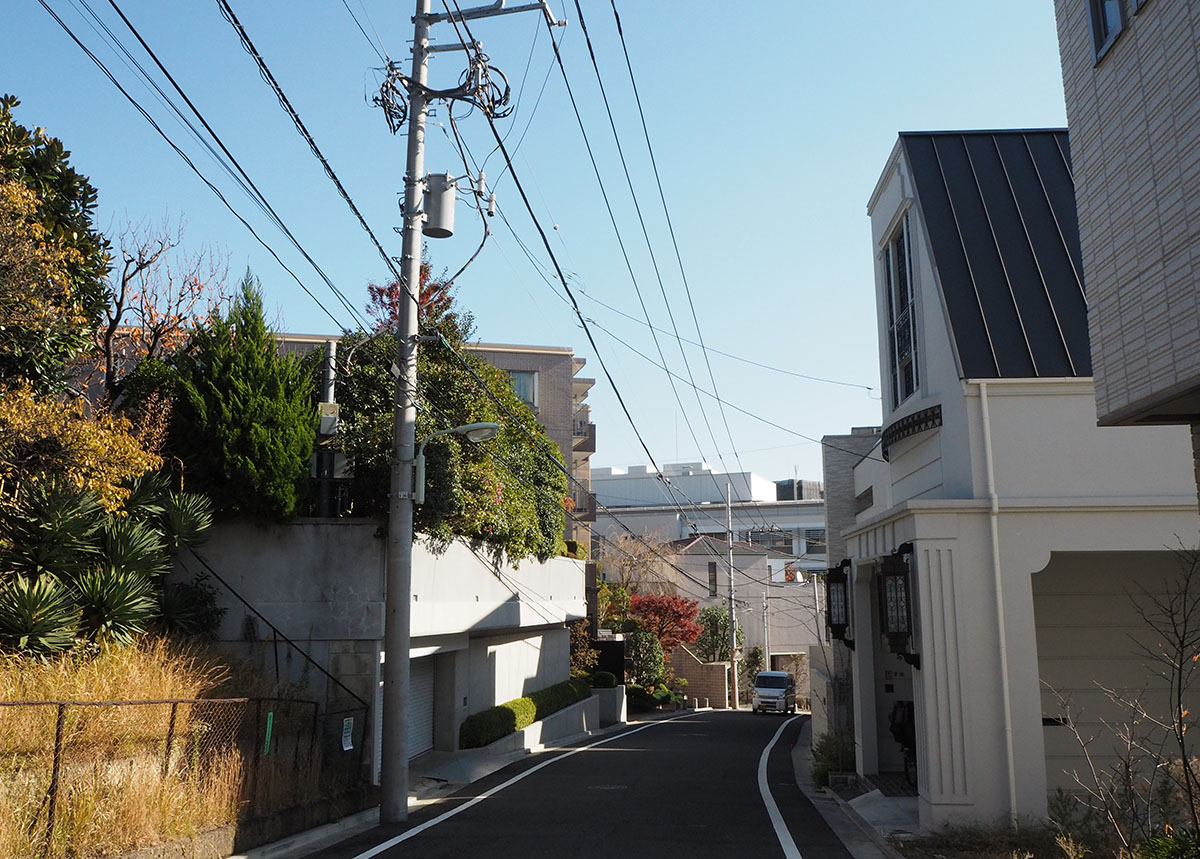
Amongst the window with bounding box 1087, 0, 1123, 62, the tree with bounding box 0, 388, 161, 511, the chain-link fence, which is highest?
the window with bounding box 1087, 0, 1123, 62

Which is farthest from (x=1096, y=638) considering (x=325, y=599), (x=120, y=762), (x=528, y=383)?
(x=528, y=383)

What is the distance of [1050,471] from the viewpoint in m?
12.5

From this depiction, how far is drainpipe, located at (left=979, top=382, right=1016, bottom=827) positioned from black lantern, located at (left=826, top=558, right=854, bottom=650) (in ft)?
16.9

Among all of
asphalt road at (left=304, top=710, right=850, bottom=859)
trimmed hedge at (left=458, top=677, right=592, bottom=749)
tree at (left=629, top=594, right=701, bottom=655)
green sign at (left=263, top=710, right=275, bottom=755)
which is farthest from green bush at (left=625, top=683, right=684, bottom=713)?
green sign at (left=263, top=710, right=275, bottom=755)

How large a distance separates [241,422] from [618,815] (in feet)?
28.2

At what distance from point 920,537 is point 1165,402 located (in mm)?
4205

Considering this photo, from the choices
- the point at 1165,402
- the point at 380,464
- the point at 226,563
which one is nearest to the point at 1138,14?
the point at 1165,402

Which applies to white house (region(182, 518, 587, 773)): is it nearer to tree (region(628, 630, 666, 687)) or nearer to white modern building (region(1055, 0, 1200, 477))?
white modern building (region(1055, 0, 1200, 477))

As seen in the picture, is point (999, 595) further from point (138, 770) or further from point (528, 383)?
point (528, 383)

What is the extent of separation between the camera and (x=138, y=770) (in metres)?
9.89

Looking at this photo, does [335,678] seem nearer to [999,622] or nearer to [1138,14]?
[999,622]

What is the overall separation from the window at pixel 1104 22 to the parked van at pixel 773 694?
127 ft

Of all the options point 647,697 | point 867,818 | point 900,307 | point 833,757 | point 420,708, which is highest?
point 900,307

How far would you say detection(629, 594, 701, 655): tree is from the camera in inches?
1912
